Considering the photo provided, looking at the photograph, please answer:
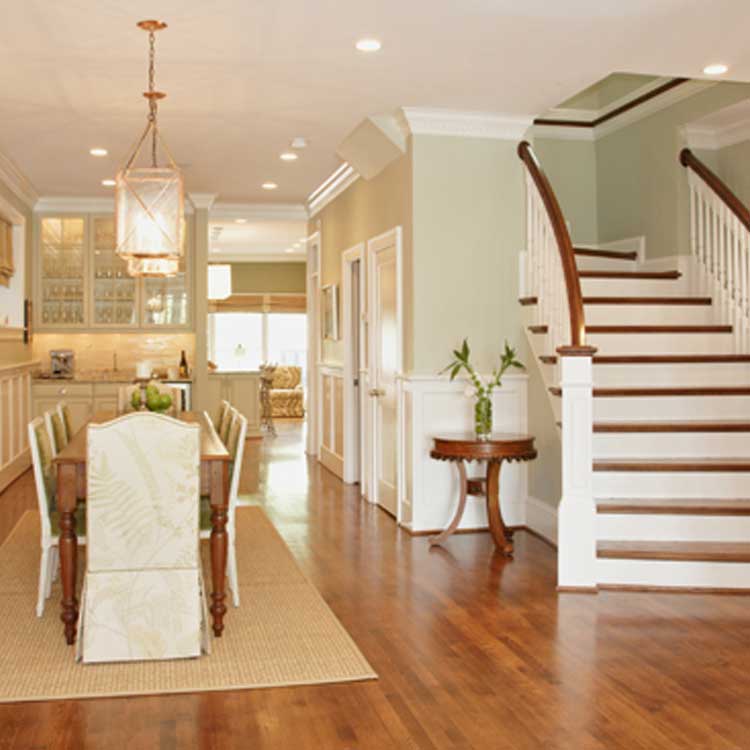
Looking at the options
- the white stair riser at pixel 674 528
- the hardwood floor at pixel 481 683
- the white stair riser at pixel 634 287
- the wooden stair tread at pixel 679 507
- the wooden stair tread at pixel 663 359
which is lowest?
the hardwood floor at pixel 481 683

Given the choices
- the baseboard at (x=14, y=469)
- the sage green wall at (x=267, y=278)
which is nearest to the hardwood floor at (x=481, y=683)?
the baseboard at (x=14, y=469)

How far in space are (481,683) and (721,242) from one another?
13.3 feet

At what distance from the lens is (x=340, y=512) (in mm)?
7027

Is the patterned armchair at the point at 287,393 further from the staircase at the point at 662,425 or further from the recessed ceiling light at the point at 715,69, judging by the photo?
the recessed ceiling light at the point at 715,69

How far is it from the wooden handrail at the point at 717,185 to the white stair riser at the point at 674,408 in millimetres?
1161

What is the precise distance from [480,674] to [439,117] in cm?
387

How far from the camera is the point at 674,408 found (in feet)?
19.1

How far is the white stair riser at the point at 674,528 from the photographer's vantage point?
509 centimetres

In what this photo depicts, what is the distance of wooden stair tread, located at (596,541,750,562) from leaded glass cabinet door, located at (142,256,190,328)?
21.4ft

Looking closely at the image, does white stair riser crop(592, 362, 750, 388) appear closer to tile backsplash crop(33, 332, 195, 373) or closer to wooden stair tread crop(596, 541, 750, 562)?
wooden stair tread crop(596, 541, 750, 562)

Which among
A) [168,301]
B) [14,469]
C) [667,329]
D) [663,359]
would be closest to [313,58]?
[663,359]

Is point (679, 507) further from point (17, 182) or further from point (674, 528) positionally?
point (17, 182)

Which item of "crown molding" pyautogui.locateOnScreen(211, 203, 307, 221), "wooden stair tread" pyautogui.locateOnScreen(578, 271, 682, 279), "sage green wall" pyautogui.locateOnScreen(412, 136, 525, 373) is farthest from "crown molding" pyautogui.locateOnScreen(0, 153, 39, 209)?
"wooden stair tread" pyautogui.locateOnScreen(578, 271, 682, 279)

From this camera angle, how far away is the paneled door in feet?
22.0
